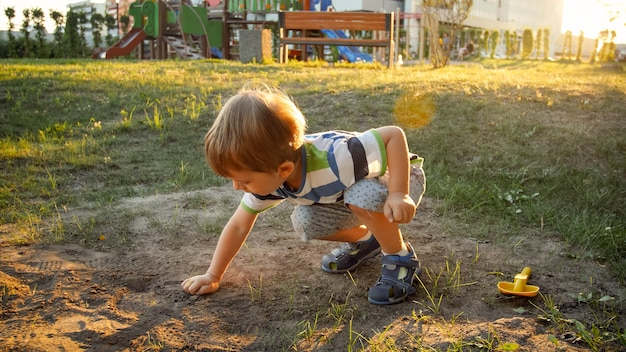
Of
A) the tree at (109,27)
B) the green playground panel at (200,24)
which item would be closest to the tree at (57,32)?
the tree at (109,27)

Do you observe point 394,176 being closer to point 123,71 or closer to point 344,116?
point 344,116

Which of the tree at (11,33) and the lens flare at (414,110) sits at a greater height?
the tree at (11,33)

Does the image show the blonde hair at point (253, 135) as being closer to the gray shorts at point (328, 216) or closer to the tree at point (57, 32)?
the gray shorts at point (328, 216)

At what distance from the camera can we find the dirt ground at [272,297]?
1748mm

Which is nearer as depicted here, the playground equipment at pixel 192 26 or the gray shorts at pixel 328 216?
the gray shorts at pixel 328 216

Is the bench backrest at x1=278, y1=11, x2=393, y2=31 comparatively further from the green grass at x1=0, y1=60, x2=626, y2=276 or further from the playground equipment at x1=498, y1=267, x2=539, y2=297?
the playground equipment at x1=498, y1=267, x2=539, y2=297

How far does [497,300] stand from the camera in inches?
79.7

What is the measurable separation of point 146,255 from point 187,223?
446 mm

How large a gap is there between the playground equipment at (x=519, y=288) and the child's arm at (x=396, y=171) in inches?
19.5

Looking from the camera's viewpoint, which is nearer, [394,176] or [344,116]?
[394,176]

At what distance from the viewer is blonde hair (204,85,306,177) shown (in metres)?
1.74

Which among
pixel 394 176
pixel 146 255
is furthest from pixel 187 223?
pixel 394 176

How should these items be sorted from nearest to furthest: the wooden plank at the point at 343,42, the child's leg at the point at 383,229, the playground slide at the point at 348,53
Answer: the child's leg at the point at 383,229
the wooden plank at the point at 343,42
the playground slide at the point at 348,53

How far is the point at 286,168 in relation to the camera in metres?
1.85
